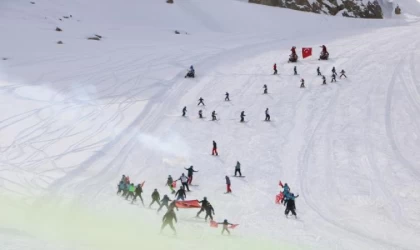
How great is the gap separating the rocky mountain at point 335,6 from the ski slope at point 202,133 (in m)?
15.0

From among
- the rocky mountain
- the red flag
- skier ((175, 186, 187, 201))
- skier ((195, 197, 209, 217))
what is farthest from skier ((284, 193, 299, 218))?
the rocky mountain

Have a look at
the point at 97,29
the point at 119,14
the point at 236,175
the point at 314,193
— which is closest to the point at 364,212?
the point at 314,193

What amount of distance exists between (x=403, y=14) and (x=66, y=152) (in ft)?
237

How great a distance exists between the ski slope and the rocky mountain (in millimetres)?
15040

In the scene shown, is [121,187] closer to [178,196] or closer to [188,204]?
[178,196]

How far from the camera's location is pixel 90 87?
3925 centimetres

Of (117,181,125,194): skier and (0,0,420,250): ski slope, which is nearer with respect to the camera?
(0,0,420,250): ski slope

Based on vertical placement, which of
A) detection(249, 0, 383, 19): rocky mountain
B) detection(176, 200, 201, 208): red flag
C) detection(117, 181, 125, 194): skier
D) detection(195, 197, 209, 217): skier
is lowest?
detection(117, 181, 125, 194): skier

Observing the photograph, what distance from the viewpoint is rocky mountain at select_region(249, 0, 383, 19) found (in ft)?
244

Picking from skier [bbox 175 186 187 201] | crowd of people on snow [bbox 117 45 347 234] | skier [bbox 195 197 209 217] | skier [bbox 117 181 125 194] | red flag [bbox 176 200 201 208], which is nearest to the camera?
crowd of people on snow [bbox 117 45 347 234]

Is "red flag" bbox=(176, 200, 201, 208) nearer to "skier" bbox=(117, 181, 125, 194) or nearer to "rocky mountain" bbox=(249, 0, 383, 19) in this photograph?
"skier" bbox=(117, 181, 125, 194)

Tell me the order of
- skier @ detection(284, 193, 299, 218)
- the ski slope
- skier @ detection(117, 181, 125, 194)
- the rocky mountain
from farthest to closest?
the rocky mountain
skier @ detection(117, 181, 125, 194)
skier @ detection(284, 193, 299, 218)
the ski slope

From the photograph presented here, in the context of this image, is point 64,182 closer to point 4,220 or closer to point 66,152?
point 66,152

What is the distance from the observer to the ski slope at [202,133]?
17.9 m
